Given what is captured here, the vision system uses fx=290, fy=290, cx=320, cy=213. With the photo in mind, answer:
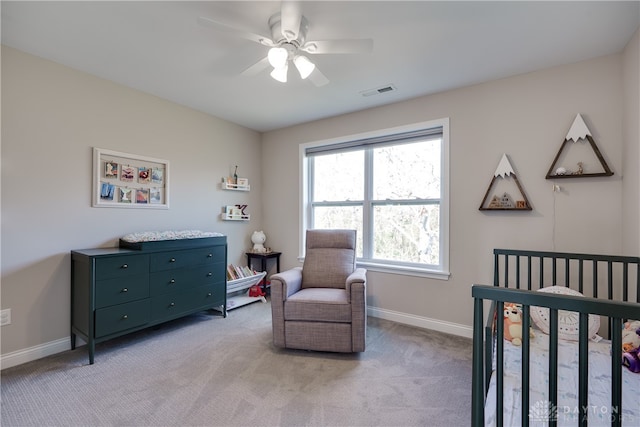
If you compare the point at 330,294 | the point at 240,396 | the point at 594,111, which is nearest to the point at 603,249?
the point at 594,111

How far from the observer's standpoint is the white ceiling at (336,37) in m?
1.76

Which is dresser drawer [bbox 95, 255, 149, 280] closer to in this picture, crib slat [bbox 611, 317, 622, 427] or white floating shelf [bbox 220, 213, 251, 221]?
white floating shelf [bbox 220, 213, 251, 221]

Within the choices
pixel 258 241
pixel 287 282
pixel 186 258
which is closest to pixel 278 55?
pixel 287 282

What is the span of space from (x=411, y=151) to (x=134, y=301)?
3069mm

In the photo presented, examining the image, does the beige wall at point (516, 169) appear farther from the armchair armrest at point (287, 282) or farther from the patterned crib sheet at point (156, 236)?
the patterned crib sheet at point (156, 236)

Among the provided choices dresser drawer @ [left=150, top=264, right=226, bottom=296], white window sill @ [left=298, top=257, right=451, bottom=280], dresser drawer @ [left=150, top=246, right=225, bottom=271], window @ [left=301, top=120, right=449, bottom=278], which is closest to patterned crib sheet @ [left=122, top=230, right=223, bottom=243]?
dresser drawer @ [left=150, top=246, right=225, bottom=271]

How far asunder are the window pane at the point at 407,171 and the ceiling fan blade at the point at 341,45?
162cm

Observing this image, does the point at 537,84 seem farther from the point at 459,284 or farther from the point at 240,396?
the point at 240,396

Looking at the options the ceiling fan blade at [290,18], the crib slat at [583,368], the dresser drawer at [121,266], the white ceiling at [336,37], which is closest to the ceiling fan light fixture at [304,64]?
the ceiling fan blade at [290,18]

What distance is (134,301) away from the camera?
2.49 meters

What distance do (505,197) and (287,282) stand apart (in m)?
2.08

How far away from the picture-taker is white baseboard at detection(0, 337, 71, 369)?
2170mm

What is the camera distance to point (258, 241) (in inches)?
161

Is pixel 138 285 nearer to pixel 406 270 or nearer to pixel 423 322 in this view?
pixel 406 270
